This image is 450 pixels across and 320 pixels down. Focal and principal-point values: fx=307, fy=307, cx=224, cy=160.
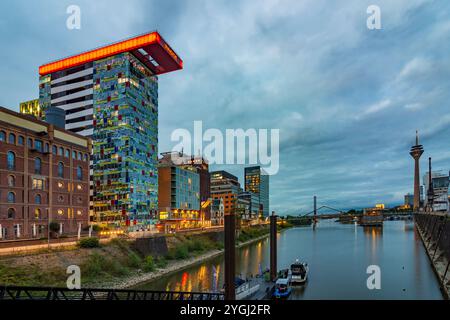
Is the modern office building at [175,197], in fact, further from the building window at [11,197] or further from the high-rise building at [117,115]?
the building window at [11,197]

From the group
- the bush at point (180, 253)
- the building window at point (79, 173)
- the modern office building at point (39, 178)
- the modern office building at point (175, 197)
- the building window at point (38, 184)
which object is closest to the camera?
the modern office building at point (39, 178)

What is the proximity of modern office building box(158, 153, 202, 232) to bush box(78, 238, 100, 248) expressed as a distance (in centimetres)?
5946

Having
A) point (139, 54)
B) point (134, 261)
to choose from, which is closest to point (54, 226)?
point (134, 261)

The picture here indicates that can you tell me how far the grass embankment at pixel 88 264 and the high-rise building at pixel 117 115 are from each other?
37.8 metres

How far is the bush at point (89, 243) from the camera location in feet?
172

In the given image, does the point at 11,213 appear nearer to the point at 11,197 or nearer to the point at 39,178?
the point at 11,197

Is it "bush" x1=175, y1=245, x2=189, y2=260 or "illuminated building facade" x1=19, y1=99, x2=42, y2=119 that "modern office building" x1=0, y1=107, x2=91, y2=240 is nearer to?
"bush" x1=175, y1=245, x2=189, y2=260

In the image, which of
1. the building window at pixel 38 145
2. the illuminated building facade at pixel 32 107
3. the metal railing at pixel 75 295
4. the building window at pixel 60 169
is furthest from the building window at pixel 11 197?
the illuminated building facade at pixel 32 107

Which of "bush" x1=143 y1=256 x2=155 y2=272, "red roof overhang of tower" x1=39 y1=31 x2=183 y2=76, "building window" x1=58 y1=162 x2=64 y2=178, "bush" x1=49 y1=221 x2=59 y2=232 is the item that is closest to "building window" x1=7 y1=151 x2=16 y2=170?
"building window" x1=58 y1=162 x2=64 y2=178
